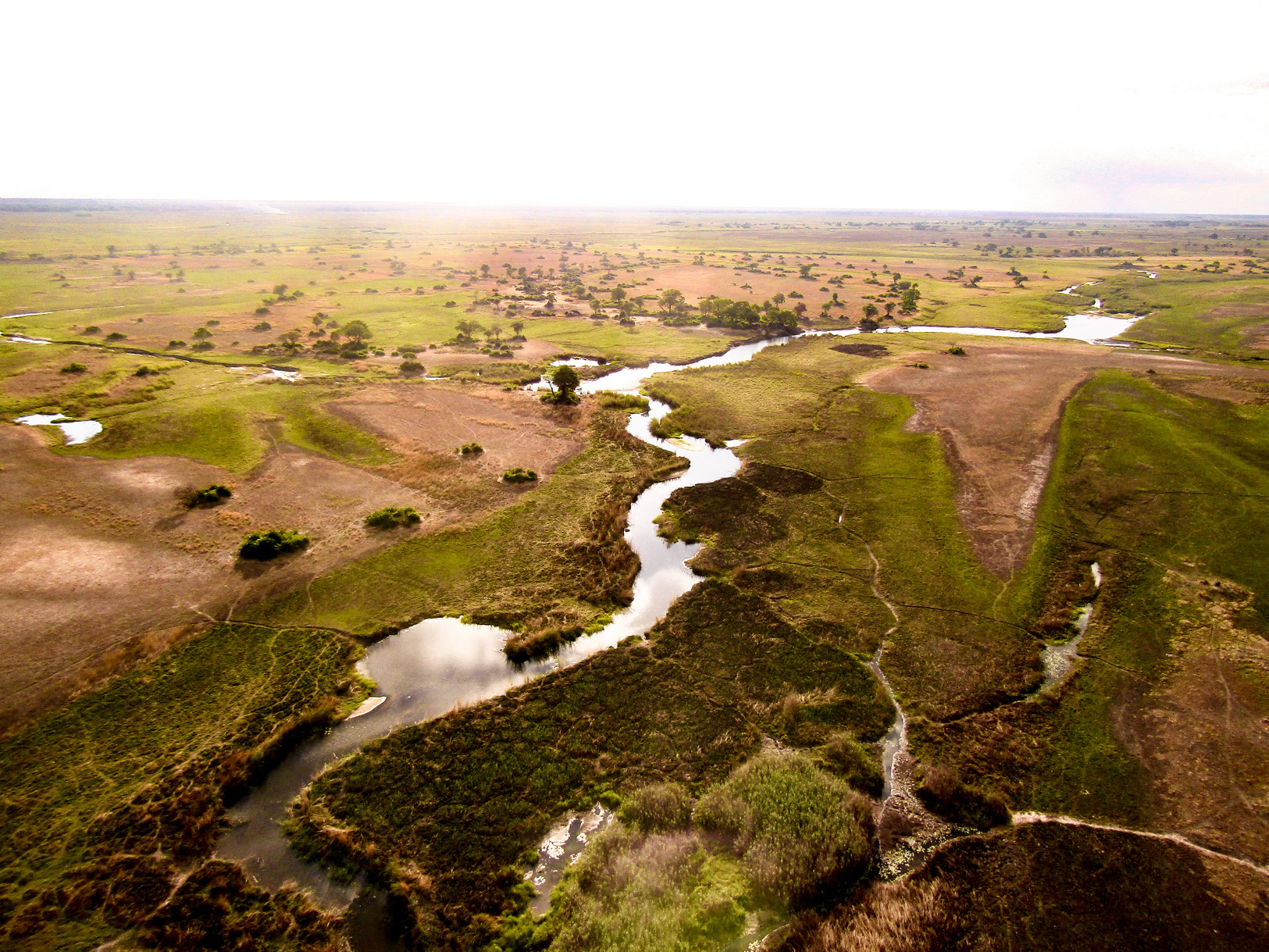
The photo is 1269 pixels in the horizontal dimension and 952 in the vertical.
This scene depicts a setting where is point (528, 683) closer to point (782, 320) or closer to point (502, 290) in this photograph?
point (782, 320)

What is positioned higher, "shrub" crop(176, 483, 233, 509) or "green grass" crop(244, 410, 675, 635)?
"shrub" crop(176, 483, 233, 509)

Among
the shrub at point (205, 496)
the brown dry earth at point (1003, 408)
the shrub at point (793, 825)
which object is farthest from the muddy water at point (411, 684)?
the shrub at point (205, 496)

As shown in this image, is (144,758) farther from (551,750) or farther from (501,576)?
(501,576)

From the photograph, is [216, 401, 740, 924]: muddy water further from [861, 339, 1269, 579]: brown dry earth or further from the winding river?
[861, 339, 1269, 579]: brown dry earth

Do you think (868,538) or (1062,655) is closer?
(1062,655)

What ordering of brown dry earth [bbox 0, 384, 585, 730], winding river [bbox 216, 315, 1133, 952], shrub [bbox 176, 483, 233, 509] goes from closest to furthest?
winding river [bbox 216, 315, 1133, 952] < brown dry earth [bbox 0, 384, 585, 730] < shrub [bbox 176, 483, 233, 509]

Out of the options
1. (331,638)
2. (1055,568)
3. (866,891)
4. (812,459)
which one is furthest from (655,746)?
(812,459)

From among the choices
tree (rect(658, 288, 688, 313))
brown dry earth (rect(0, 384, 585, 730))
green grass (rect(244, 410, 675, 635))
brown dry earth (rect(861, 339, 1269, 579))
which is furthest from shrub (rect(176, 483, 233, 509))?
tree (rect(658, 288, 688, 313))

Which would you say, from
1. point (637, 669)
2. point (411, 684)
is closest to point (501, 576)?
point (411, 684)
